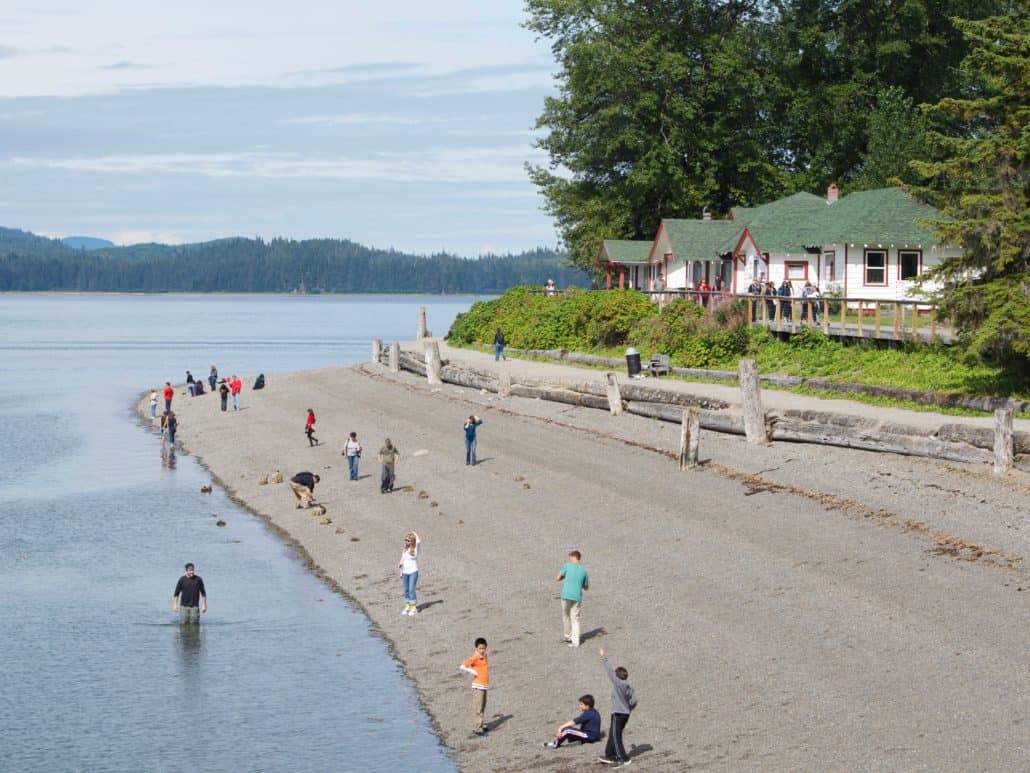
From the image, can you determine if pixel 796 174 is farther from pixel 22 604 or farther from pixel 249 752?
pixel 249 752

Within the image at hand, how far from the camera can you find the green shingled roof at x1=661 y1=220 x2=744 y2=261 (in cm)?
6806

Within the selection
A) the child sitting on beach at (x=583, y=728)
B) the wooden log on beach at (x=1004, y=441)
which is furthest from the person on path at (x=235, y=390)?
the child sitting on beach at (x=583, y=728)

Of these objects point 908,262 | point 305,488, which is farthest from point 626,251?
point 305,488

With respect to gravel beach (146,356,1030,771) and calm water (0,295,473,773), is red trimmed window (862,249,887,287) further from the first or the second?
calm water (0,295,473,773)

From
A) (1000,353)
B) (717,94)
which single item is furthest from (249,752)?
(717,94)

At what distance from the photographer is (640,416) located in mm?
42500

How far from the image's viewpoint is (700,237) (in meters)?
69.2

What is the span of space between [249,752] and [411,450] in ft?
76.7

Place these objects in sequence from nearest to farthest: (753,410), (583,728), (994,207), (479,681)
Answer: (583,728)
(479,681)
(994,207)
(753,410)

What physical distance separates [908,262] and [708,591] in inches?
1369

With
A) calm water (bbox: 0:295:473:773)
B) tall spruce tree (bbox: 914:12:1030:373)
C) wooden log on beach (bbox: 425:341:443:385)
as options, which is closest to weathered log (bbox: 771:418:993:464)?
tall spruce tree (bbox: 914:12:1030:373)

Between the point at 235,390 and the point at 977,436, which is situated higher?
the point at 977,436

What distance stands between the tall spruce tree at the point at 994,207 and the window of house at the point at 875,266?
70.0ft

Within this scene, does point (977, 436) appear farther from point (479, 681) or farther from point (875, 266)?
point (875, 266)
